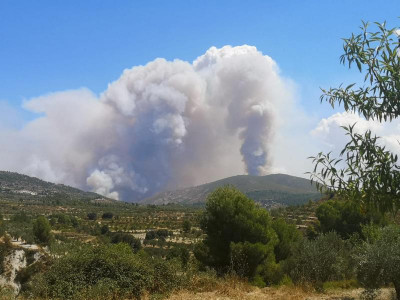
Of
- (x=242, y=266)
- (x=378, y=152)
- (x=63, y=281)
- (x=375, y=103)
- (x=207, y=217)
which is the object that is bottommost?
(x=242, y=266)

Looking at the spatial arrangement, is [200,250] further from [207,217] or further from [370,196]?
[370,196]

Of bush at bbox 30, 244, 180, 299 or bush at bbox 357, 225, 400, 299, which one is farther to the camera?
bush at bbox 357, 225, 400, 299

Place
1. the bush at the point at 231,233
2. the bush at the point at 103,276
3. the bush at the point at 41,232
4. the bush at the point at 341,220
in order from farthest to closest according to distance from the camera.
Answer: the bush at the point at 41,232 < the bush at the point at 341,220 < the bush at the point at 231,233 < the bush at the point at 103,276

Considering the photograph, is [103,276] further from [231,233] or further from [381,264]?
[231,233]

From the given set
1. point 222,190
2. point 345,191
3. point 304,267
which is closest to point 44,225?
point 222,190

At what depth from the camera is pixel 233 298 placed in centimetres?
1379

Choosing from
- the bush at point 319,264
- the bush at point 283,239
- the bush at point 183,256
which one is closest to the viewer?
the bush at point 183,256

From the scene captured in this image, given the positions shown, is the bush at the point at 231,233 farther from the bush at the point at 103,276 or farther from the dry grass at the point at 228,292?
the bush at the point at 103,276

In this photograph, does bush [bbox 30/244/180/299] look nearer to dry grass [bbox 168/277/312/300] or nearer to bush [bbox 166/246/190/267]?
dry grass [bbox 168/277/312/300]

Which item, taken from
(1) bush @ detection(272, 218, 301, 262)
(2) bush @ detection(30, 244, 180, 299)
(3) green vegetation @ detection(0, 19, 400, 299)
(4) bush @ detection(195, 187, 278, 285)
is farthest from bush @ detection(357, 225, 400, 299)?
(1) bush @ detection(272, 218, 301, 262)

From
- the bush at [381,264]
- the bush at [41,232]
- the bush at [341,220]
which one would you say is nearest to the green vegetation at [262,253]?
the bush at [381,264]

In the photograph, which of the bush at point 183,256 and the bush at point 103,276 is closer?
the bush at point 103,276

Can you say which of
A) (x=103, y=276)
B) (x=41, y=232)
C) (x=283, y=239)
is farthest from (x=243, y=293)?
(x=41, y=232)

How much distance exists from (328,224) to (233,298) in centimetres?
4116
